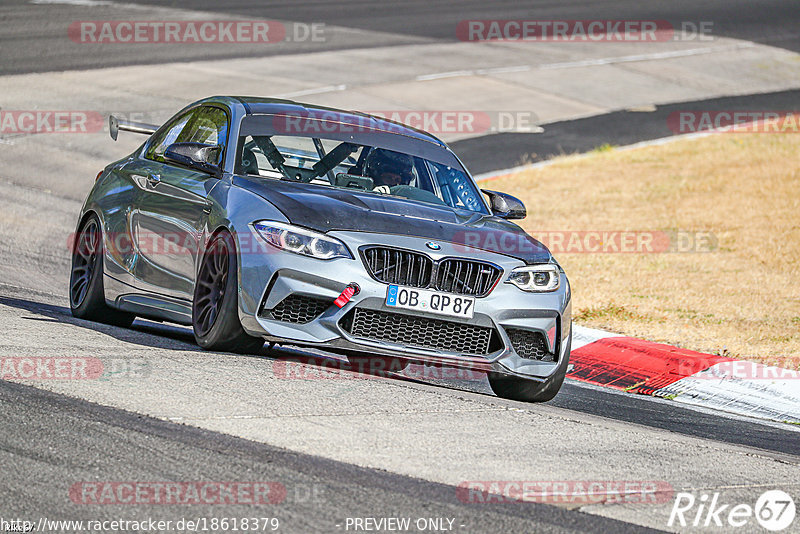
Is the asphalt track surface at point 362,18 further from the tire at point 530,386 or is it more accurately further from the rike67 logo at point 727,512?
the rike67 logo at point 727,512

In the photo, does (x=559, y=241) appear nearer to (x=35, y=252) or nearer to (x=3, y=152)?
(x=35, y=252)

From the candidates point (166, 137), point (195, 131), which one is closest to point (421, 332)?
point (195, 131)

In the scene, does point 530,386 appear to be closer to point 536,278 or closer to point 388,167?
point 536,278

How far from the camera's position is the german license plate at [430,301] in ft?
22.0

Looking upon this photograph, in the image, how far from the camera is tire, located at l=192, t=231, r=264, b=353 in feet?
22.5

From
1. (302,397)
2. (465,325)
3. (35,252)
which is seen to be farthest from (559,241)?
(302,397)

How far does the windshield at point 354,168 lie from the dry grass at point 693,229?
9.48 feet

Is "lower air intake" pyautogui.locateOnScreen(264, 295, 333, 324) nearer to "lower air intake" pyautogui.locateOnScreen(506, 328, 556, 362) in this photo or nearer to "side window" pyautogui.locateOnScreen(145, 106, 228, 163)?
"lower air intake" pyautogui.locateOnScreen(506, 328, 556, 362)

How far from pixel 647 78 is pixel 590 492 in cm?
2343

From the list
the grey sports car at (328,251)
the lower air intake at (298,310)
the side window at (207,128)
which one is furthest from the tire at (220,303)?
the side window at (207,128)

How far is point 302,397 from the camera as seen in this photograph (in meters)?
6.04

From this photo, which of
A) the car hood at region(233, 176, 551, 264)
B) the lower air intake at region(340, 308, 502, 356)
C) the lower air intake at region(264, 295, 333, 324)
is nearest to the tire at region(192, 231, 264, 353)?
the lower air intake at region(264, 295, 333, 324)

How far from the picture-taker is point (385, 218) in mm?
7043

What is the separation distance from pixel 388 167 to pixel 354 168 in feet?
0.89
